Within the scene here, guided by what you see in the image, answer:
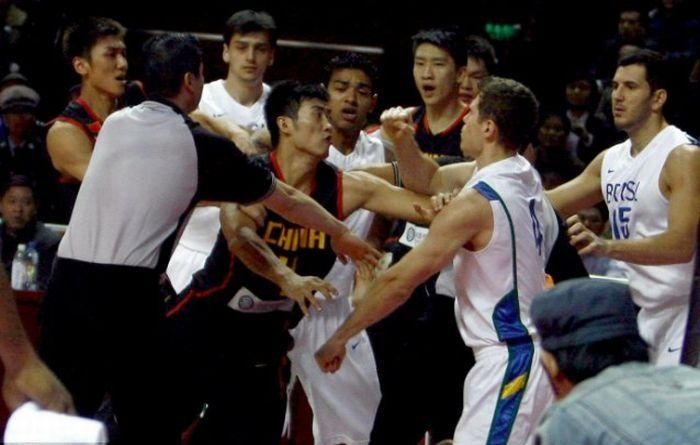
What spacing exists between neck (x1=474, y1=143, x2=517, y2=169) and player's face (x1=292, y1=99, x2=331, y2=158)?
106 centimetres

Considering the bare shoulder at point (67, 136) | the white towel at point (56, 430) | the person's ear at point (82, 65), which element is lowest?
the white towel at point (56, 430)

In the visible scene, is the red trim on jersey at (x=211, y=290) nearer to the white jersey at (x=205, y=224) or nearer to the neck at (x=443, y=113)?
the white jersey at (x=205, y=224)

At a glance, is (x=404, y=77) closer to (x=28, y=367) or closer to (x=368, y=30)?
(x=368, y=30)

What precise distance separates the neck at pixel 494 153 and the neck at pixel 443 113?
6.12 ft

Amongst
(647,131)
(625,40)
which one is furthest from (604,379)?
(625,40)

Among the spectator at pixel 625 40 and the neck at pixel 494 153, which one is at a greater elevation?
the spectator at pixel 625 40

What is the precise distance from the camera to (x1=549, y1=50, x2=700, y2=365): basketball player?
621 cm

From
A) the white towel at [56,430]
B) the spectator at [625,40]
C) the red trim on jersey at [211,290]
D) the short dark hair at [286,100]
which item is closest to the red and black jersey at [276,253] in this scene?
the red trim on jersey at [211,290]

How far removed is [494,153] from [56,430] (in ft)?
9.37

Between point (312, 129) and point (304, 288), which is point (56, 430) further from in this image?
point (312, 129)

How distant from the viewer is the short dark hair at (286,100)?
656 centimetres

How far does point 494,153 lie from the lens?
18.5 feet

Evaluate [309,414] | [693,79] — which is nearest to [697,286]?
[309,414]

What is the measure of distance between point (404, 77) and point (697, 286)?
20.1 ft
